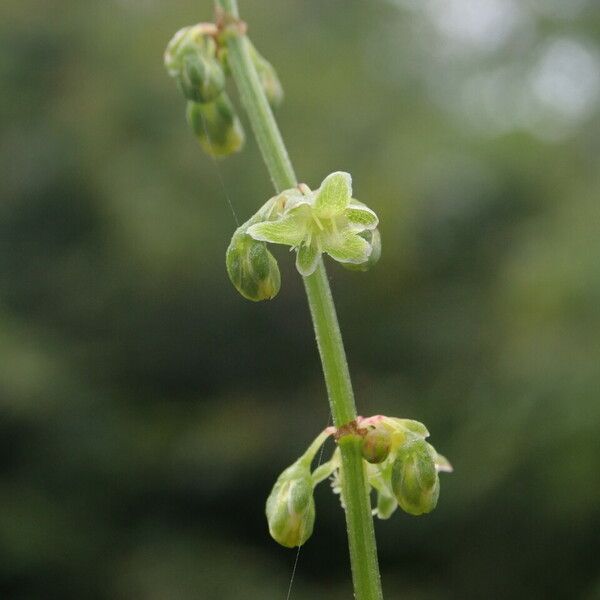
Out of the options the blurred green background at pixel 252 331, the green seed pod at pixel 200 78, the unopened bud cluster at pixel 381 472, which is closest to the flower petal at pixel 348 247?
the unopened bud cluster at pixel 381 472

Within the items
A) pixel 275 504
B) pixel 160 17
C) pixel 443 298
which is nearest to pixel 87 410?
pixel 443 298

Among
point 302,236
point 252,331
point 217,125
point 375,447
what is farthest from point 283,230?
point 252,331

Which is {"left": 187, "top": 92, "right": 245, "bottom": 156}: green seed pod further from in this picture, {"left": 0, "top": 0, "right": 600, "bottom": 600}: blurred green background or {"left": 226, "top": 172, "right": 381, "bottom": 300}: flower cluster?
{"left": 0, "top": 0, "right": 600, "bottom": 600}: blurred green background

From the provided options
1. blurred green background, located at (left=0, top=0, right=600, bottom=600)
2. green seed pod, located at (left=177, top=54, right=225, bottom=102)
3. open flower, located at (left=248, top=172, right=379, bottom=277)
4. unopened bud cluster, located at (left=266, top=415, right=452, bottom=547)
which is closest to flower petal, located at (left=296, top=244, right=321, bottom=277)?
open flower, located at (left=248, top=172, right=379, bottom=277)

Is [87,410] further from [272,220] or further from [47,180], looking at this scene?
[272,220]

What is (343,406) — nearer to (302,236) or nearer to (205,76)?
(302,236)

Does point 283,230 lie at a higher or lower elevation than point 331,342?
higher
